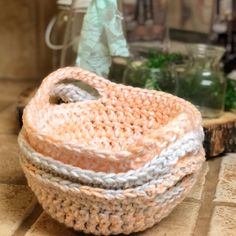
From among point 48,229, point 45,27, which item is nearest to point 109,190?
point 48,229

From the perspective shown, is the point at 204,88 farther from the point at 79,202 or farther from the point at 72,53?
the point at 79,202

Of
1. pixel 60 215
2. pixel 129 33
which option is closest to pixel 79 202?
pixel 60 215

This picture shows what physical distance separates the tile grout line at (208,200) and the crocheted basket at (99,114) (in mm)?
114

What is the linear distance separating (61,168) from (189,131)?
0.13 metres

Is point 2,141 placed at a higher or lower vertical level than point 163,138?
lower

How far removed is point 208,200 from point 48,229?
0.68 feet

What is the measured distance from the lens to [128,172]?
522 mm

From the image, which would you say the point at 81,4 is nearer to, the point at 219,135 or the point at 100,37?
the point at 100,37

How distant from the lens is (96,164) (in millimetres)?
529

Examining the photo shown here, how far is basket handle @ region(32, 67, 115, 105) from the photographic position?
0.63 metres

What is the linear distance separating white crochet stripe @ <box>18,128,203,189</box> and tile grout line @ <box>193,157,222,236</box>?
114 millimetres

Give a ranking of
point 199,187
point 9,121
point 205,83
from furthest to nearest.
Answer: point 9,121 < point 205,83 < point 199,187

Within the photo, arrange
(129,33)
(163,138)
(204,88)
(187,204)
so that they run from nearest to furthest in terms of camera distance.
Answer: (163,138) → (187,204) → (204,88) → (129,33)

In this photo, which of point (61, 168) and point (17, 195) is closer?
point (61, 168)
